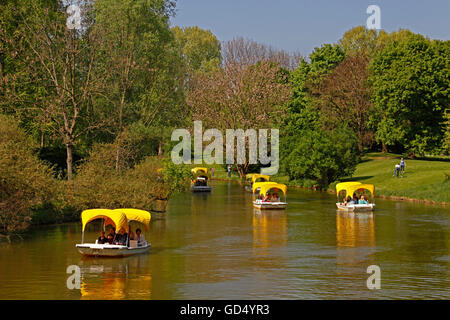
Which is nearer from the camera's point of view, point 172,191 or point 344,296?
point 344,296

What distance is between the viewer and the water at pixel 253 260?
27484mm

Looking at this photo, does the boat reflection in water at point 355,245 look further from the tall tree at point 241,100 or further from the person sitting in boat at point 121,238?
the tall tree at point 241,100

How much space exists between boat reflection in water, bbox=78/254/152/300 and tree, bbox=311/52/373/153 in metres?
68.9

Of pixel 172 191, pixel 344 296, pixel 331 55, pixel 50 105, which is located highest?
pixel 331 55

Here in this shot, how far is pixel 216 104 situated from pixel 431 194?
155 ft

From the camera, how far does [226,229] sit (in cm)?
4666

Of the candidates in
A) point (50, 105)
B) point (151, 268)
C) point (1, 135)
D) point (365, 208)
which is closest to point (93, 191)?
point (1, 135)

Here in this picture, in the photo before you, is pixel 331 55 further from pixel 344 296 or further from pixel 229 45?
pixel 344 296

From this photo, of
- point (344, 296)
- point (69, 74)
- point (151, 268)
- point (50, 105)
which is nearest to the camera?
point (344, 296)

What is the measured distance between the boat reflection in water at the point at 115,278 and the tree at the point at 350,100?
68927 millimetres

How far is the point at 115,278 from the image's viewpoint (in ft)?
98.2

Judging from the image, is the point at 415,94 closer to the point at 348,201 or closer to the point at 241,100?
the point at 241,100

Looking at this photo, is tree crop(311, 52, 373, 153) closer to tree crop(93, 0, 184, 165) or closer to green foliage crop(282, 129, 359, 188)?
green foliage crop(282, 129, 359, 188)

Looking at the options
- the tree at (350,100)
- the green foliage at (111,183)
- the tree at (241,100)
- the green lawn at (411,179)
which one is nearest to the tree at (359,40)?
the tree at (350,100)
